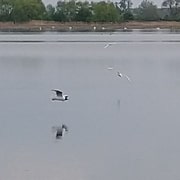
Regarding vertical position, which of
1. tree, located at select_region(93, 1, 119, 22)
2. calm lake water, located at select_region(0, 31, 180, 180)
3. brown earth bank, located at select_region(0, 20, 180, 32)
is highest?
calm lake water, located at select_region(0, 31, 180, 180)

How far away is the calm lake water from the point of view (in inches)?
391

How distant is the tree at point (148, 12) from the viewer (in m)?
84.8

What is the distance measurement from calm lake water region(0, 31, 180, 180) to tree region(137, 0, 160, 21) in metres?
58.4

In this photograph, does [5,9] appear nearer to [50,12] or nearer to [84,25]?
[50,12]

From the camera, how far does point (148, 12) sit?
87.2 meters

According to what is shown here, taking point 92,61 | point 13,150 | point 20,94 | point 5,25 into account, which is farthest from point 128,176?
point 5,25

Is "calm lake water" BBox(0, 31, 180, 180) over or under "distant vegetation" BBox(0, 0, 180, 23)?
over

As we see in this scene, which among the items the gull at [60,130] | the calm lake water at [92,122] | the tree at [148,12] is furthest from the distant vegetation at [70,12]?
the gull at [60,130]

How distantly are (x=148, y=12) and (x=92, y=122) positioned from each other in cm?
7471

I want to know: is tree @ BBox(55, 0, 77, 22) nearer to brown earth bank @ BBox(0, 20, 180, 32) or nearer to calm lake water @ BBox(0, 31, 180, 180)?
brown earth bank @ BBox(0, 20, 180, 32)

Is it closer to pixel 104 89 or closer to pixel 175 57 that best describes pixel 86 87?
pixel 104 89

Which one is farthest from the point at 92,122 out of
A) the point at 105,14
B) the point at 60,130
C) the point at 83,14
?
the point at 105,14

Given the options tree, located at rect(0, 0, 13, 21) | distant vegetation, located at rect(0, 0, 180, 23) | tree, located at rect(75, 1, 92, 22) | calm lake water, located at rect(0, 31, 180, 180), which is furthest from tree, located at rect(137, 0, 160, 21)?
calm lake water, located at rect(0, 31, 180, 180)

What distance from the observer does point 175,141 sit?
11.6 m
